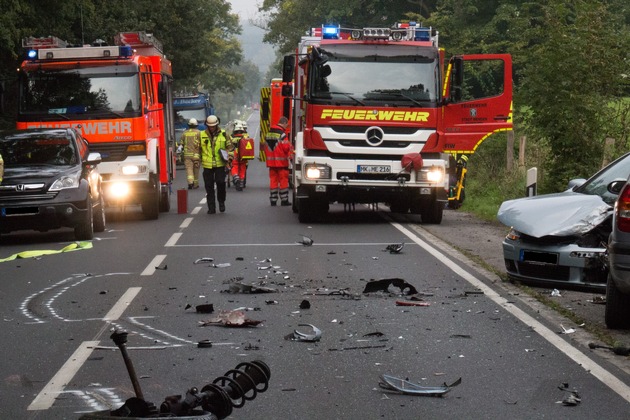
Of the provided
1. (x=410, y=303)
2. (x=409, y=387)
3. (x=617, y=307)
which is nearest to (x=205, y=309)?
(x=410, y=303)

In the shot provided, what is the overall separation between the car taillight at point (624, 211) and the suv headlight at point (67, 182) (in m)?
10.6

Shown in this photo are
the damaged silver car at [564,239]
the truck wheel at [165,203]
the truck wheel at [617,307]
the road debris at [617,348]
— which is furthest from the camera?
the truck wheel at [165,203]

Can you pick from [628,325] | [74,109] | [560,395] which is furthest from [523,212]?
[74,109]

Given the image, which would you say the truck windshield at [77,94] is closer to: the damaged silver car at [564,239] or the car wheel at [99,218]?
the car wheel at [99,218]

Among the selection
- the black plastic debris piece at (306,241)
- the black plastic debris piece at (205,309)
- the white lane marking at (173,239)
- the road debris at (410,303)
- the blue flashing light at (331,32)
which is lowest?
the white lane marking at (173,239)

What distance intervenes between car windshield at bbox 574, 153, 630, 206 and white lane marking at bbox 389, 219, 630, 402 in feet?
4.58

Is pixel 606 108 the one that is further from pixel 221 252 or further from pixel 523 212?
pixel 523 212

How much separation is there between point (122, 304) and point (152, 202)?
1069 centimetres

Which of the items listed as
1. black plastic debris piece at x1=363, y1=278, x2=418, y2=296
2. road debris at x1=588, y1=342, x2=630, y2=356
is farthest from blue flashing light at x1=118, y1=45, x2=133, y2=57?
road debris at x1=588, y1=342, x2=630, y2=356

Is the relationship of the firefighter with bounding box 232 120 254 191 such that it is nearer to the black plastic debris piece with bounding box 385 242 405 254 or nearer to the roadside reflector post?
the roadside reflector post

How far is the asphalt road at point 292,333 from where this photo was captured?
22.6 feet

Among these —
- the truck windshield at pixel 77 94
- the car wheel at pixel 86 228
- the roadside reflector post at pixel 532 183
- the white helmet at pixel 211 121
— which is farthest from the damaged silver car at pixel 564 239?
the white helmet at pixel 211 121

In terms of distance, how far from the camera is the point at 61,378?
756 cm

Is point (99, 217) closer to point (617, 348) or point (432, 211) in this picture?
point (432, 211)
